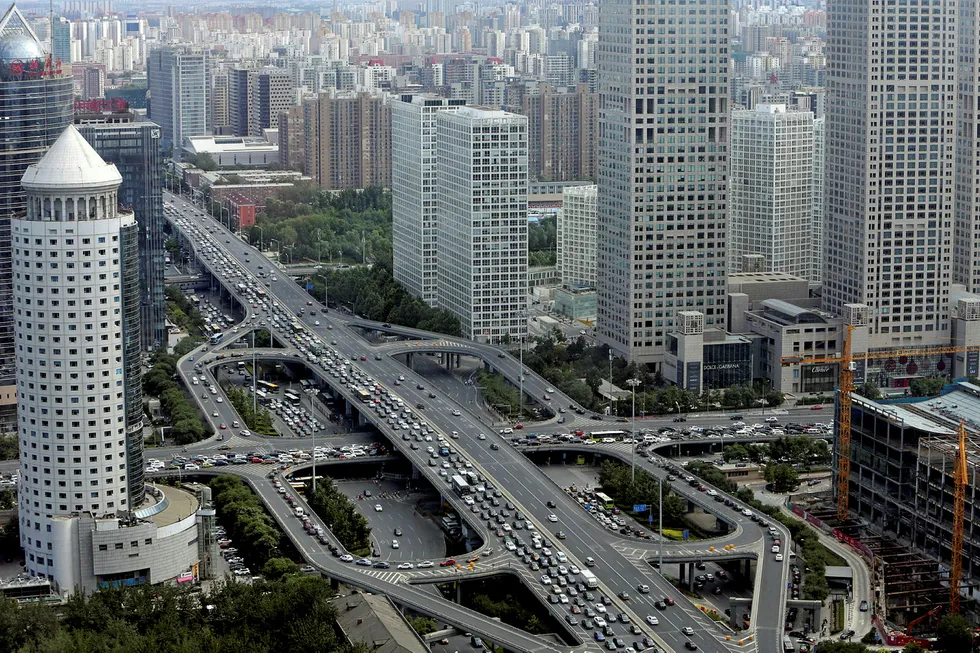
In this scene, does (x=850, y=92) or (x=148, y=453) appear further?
(x=850, y=92)

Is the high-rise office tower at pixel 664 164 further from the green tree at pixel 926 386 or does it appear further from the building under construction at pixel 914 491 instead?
the building under construction at pixel 914 491

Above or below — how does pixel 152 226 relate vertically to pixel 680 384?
above

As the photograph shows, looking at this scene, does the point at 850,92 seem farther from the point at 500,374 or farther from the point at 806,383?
the point at 500,374

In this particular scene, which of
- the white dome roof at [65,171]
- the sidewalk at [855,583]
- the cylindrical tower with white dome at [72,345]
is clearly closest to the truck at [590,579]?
the sidewalk at [855,583]

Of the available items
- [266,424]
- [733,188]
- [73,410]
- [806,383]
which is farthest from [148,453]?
A: [733,188]

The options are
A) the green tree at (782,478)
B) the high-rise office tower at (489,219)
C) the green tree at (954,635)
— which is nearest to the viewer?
the green tree at (954,635)

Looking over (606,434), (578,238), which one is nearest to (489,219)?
(578,238)
